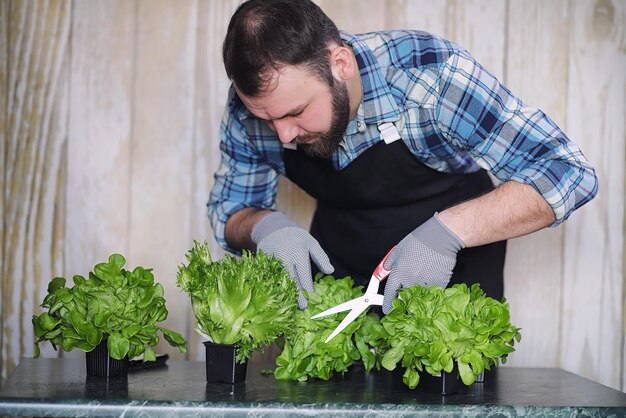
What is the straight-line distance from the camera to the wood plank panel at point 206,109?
255cm

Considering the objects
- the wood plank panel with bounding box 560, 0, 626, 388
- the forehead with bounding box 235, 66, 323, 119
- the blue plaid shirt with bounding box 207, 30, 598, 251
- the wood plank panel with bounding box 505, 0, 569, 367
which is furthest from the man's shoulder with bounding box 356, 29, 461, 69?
the wood plank panel with bounding box 560, 0, 626, 388

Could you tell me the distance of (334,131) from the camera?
6.23ft

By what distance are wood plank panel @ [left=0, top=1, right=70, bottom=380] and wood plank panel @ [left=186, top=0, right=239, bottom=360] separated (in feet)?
1.33

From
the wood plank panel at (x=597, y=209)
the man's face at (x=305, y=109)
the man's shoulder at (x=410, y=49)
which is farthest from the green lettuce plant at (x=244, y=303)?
the wood plank panel at (x=597, y=209)

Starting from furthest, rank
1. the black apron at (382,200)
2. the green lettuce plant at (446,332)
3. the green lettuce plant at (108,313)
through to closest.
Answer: the black apron at (382,200) < the green lettuce plant at (108,313) < the green lettuce plant at (446,332)

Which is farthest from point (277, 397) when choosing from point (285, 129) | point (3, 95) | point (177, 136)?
point (3, 95)

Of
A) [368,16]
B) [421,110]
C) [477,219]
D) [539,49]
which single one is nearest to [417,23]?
[368,16]

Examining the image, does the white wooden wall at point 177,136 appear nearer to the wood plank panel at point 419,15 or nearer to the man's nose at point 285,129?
the wood plank panel at point 419,15

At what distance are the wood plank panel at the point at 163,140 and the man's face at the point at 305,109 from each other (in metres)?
0.72

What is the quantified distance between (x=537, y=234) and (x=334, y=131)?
1011 mm

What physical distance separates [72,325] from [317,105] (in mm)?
707

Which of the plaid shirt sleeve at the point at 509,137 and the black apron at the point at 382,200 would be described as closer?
the plaid shirt sleeve at the point at 509,137

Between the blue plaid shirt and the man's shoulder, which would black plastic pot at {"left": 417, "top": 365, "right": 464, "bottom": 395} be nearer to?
the blue plaid shirt

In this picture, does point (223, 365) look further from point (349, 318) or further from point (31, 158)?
point (31, 158)
